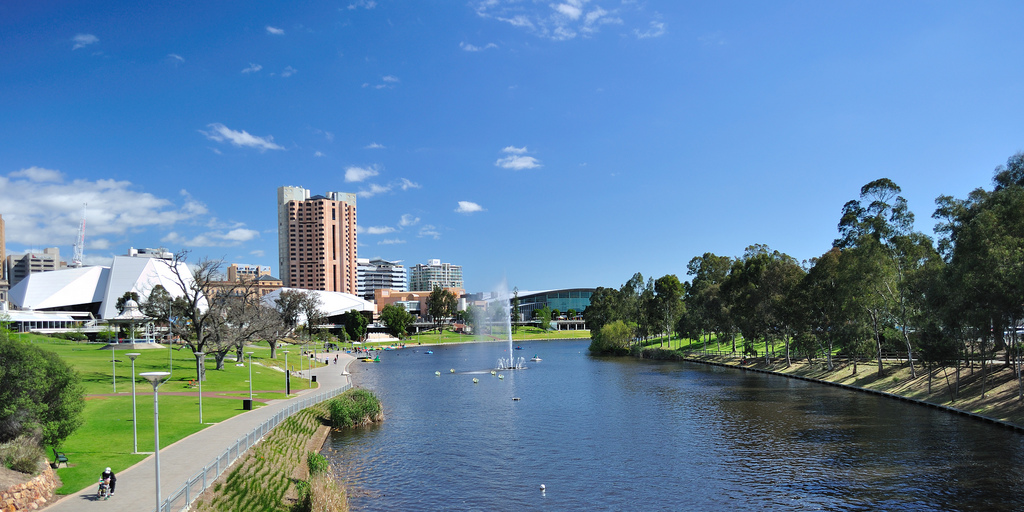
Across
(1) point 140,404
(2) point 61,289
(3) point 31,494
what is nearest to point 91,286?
(2) point 61,289

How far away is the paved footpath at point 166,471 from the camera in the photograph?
21281 millimetres

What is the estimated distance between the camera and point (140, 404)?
42.1 m

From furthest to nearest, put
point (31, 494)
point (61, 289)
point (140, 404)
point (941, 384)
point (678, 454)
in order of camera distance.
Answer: point (61, 289) → point (941, 384) → point (140, 404) → point (678, 454) → point (31, 494)

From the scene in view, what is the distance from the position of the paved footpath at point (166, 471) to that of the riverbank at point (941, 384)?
48.5 metres

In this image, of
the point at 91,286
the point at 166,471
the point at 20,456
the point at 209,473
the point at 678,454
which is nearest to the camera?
the point at 20,456

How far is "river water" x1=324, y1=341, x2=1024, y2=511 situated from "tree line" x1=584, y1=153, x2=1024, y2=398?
7123 mm

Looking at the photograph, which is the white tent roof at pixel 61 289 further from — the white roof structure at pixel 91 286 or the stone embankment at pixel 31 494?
the stone embankment at pixel 31 494

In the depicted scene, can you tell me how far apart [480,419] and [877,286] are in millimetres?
43255

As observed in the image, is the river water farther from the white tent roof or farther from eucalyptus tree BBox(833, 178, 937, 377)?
the white tent roof

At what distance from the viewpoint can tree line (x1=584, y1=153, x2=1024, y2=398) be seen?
40688mm

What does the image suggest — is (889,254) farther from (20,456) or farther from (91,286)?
(91,286)

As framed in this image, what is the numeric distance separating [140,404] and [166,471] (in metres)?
19.8

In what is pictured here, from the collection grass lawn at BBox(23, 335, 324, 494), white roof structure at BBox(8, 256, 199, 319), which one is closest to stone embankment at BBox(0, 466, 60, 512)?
grass lawn at BBox(23, 335, 324, 494)

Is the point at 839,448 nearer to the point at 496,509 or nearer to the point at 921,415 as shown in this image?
the point at 921,415
